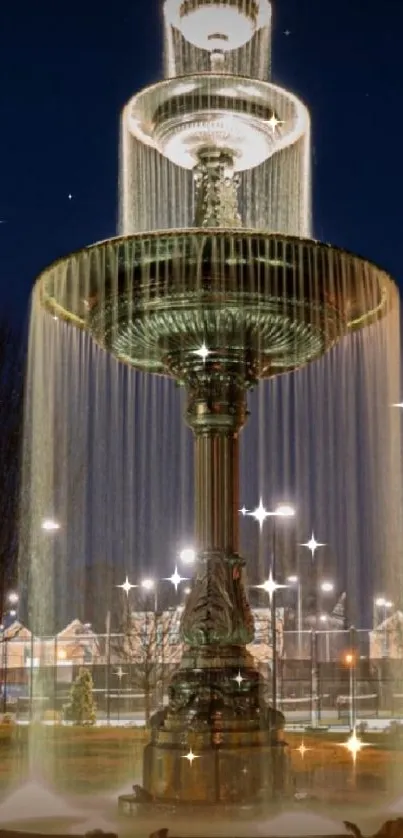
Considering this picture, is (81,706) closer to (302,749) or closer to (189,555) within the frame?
(189,555)

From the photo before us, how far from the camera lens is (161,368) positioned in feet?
39.1

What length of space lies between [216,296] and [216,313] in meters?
0.30

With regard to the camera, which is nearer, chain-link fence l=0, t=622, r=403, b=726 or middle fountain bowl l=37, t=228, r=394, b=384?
middle fountain bowl l=37, t=228, r=394, b=384

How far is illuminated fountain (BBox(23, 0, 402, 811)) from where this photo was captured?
9.59m

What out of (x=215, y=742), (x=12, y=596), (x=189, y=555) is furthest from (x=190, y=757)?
(x=12, y=596)

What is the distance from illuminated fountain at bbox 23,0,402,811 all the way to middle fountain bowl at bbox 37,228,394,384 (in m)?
0.01

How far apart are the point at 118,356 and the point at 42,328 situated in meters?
0.81

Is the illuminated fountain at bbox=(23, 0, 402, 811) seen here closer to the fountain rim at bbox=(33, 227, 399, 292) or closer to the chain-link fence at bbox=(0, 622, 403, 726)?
the fountain rim at bbox=(33, 227, 399, 292)

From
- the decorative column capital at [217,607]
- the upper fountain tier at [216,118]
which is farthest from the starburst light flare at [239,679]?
the upper fountain tier at [216,118]

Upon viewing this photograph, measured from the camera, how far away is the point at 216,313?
10133 mm

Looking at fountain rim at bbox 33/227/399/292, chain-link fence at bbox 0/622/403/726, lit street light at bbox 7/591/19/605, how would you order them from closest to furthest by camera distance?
fountain rim at bbox 33/227/399/292 → chain-link fence at bbox 0/622/403/726 → lit street light at bbox 7/591/19/605

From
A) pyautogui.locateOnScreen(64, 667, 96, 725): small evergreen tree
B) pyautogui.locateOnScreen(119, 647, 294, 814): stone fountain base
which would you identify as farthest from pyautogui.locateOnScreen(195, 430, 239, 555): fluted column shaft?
pyautogui.locateOnScreen(64, 667, 96, 725): small evergreen tree

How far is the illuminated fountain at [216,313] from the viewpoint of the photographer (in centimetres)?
959

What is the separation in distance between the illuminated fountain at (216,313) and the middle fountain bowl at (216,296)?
0.04 feet
